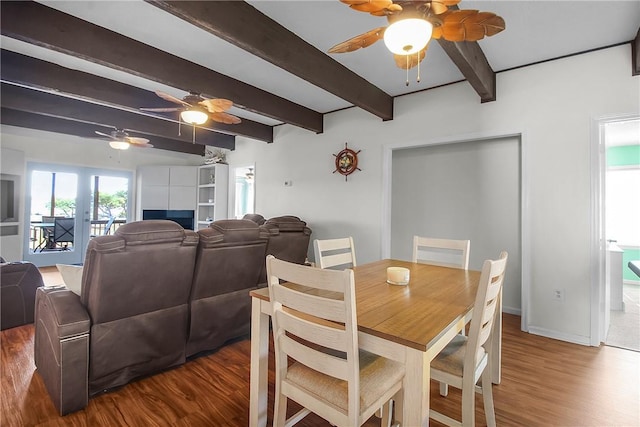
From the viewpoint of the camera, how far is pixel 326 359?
3.74ft

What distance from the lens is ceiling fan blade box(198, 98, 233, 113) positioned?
10.4 feet

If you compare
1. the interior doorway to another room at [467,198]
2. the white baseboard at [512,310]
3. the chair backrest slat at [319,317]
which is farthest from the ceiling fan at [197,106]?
the white baseboard at [512,310]

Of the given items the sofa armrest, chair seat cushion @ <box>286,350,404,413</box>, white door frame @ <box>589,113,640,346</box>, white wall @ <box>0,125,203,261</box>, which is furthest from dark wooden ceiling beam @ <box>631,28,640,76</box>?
white wall @ <box>0,125,203,261</box>

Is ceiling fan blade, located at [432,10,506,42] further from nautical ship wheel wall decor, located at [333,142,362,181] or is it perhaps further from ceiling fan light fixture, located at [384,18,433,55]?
nautical ship wheel wall decor, located at [333,142,362,181]

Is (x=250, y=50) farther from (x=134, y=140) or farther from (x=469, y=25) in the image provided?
(x=134, y=140)

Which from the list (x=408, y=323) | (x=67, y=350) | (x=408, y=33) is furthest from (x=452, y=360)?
(x=67, y=350)

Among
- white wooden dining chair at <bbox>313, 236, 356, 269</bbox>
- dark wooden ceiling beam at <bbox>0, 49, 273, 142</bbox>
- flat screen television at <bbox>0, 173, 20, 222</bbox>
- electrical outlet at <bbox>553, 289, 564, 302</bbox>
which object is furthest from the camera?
flat screen television at <bbox>0, 173, 20, 222</bbox>

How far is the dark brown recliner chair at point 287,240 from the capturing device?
9.04 feet

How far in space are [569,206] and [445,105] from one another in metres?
1.68

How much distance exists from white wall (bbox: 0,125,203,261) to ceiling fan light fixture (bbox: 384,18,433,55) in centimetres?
655

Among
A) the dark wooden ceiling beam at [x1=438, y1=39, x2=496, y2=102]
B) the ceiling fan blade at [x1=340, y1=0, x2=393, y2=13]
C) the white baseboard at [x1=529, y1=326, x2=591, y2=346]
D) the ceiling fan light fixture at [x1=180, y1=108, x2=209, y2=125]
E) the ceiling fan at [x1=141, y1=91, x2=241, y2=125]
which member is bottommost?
the white baseboard at [x1=529, y1=326, x2=591, y2=346]

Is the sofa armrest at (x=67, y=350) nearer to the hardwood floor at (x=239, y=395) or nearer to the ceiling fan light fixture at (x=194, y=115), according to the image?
the hardwood floor at (x=239, y=395)

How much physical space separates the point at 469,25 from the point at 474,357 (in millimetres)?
1678

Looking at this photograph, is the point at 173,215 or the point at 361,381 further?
the point at 173,215
